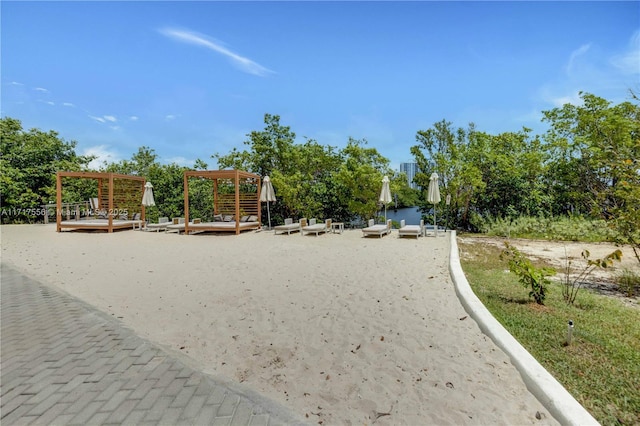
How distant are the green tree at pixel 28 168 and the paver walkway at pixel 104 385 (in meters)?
20.3

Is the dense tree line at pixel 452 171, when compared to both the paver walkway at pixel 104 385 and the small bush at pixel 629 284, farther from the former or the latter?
the paver walkway at pixel 104 385

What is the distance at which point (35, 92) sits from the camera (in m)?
16.1

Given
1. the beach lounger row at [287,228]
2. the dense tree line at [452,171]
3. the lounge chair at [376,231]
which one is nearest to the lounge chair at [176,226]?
the dense tree line at [452,171]

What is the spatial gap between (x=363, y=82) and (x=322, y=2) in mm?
3209

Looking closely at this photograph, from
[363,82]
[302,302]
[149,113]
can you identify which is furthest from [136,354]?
[149,113]

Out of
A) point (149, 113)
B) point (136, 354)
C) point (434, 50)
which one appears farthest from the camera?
point (149, 113)

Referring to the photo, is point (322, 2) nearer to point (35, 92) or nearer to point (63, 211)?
point (35, 92)

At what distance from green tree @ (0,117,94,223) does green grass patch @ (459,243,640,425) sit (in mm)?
24007

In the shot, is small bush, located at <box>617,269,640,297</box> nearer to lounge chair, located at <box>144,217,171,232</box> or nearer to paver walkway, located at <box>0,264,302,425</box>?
paver walkway, located at <box>0,264,302,425</box>

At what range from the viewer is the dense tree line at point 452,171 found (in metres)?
15.5

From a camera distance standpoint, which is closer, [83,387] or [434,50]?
[83,387]

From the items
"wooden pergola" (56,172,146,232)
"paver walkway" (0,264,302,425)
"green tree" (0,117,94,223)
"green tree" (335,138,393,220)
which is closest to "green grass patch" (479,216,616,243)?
"green tree" (335,138,393,220)

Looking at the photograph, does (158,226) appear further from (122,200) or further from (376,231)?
(376,231)

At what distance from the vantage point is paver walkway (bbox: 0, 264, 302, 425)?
2420 mm
